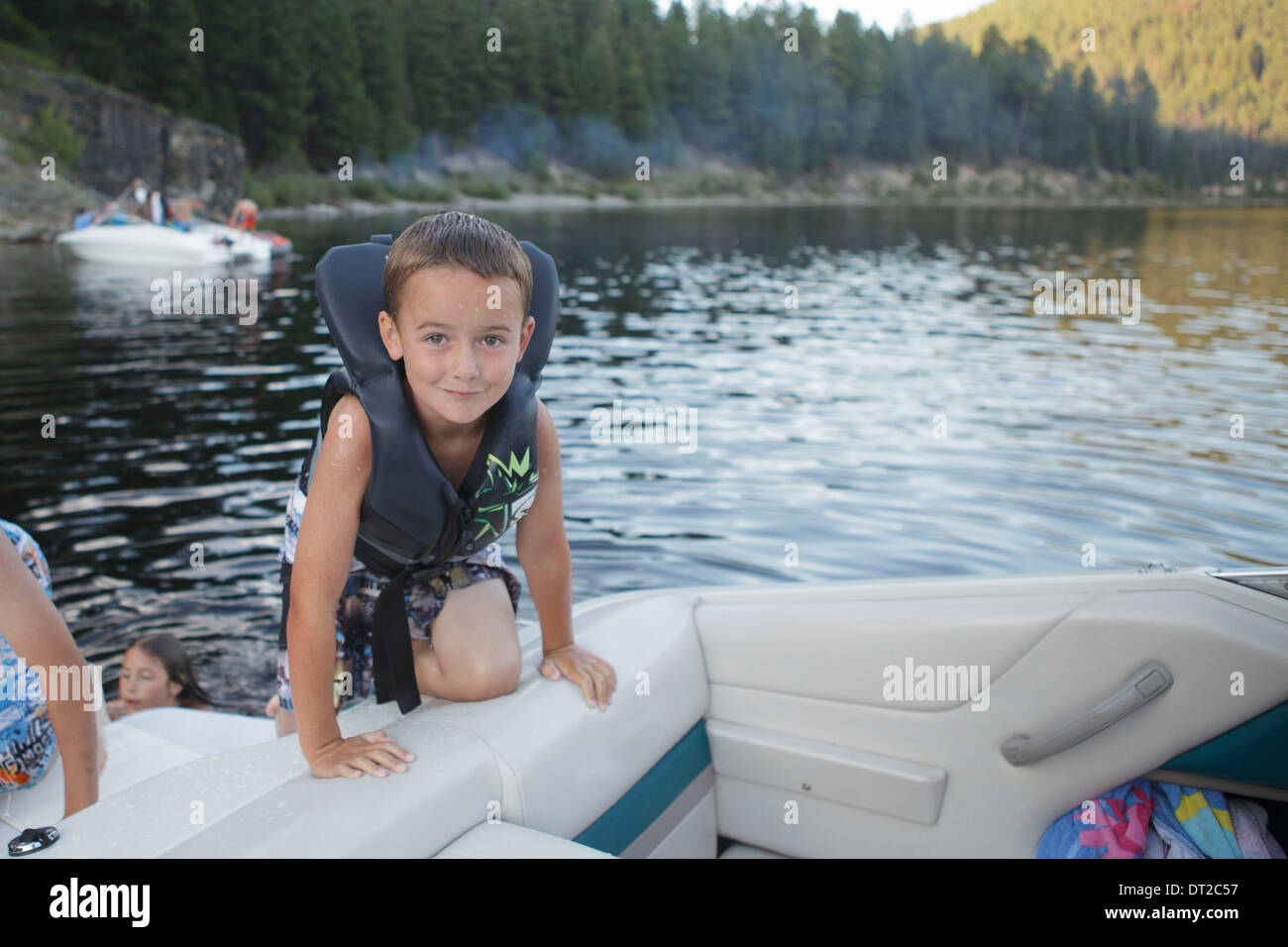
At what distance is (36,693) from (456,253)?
1714 millimetres

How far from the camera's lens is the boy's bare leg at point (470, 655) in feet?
7.05

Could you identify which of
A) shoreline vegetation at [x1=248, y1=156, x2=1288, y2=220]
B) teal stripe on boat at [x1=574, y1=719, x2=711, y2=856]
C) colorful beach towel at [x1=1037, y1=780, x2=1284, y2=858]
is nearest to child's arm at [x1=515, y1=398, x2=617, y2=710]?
teal stripe on boat at [x1=574, y1=719, x2=711, y2=856]

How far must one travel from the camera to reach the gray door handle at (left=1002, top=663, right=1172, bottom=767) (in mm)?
2092

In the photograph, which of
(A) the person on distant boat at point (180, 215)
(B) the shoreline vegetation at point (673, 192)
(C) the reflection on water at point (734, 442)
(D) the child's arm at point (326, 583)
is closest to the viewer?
(D) the child's arm at point (326, 583)

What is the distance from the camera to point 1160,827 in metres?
2.13

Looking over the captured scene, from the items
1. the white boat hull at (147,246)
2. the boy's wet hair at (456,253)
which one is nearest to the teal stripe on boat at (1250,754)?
the boy's wet hair at (456,253)

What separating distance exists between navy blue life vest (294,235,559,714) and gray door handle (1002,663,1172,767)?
4.16ft

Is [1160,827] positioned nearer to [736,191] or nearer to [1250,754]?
[1250,754]

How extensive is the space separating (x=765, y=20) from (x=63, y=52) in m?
67.3

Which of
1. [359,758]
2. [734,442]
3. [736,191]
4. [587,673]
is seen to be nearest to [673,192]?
[736,191]

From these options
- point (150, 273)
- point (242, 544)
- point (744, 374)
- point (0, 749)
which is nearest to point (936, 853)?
point (0, 749)

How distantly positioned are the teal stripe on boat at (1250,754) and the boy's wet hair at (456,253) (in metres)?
1.66

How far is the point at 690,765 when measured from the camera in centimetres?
242

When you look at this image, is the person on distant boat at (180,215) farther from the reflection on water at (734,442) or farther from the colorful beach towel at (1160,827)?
the colorful beach towel at (1160,827)
